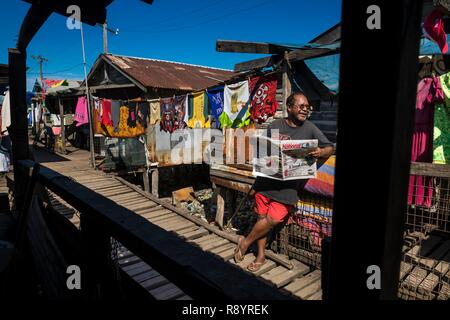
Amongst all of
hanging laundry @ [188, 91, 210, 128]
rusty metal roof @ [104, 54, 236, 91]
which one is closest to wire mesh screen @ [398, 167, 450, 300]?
hanging laundry @ [188, 91, 210, 128]

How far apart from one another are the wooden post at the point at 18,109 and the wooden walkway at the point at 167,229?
1.73 metres

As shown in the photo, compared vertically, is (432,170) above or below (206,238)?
above

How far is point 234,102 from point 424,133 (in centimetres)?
438

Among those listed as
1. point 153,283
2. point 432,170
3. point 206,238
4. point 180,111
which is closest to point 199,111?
point 180,111

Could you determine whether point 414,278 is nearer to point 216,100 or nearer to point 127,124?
point 216,100

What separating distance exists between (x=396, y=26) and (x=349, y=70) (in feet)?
0.46

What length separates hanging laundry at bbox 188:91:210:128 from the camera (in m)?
9.01

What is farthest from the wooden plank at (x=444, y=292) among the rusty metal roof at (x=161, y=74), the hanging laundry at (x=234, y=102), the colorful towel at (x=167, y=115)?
the rusty metal roof at (x=161, y=74)

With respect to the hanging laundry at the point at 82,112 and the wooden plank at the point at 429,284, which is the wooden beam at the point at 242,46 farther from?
the hanging laundry at the point at 82,112

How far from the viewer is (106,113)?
10.3m

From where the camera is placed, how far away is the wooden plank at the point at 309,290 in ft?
15.0

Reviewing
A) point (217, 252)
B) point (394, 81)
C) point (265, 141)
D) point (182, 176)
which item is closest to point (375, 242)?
point (394, 81)
